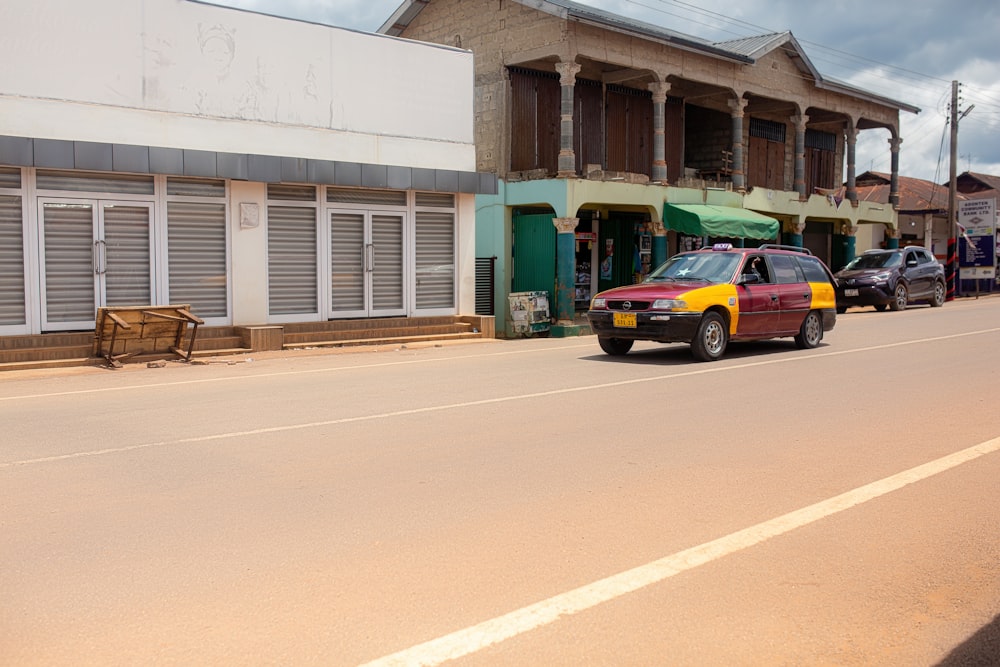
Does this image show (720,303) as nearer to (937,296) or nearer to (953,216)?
(937,296)

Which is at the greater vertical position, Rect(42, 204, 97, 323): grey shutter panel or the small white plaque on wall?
the small white plaque on wall

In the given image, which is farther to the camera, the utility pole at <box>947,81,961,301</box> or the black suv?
the utility pole at <box>947,81,961,301</box>

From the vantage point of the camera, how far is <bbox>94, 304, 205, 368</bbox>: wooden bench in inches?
541

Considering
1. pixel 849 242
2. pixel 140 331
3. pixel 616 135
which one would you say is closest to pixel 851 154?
pixel 849 242

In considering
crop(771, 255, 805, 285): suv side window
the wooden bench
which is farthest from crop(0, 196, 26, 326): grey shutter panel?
crop(771, 255, 805, 285): suv side window

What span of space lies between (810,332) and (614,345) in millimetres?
3535

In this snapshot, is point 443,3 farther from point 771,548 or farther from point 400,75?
point 771,548

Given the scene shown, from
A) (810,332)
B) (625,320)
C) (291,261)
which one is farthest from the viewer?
(291,261)

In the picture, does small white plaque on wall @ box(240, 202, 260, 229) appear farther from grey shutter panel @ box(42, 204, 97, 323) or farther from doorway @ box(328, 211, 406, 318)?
grey shutter panel @ box(42, 204, 97, 323)

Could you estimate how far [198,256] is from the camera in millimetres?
15742

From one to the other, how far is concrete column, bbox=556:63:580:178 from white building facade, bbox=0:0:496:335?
3.38 meters

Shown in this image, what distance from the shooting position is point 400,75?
1839 centimetres

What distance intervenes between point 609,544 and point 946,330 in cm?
1604

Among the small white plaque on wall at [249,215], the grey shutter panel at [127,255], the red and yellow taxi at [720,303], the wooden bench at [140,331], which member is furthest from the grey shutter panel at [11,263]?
the red and yellow taxi at [720,303]
